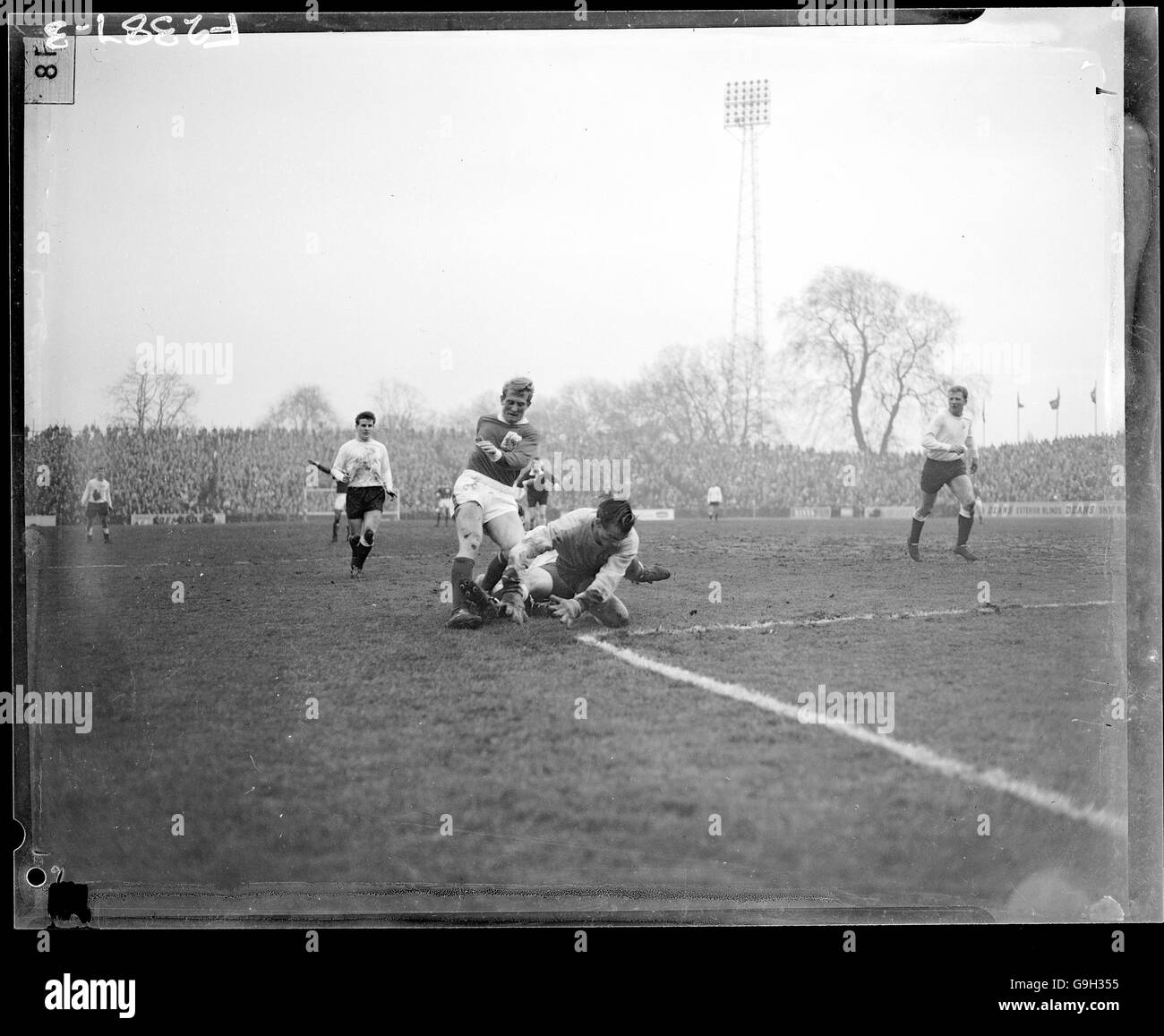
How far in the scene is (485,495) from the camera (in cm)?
310

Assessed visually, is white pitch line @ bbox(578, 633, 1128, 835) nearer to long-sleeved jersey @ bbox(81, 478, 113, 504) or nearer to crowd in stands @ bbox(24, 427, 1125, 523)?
crowd in stands @ bbox(24, 427, 1125, 523)

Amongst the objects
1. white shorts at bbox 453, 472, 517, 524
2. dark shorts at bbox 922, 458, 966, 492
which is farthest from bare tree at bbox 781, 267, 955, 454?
white shorts at bbox 453, 472, 517, 524

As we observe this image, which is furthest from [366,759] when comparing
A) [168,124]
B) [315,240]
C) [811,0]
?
[811,0]

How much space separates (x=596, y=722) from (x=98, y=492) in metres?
1.99

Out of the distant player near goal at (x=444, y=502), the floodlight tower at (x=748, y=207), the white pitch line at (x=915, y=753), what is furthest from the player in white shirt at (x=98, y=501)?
the floodlight tower at (x=748, y=207)

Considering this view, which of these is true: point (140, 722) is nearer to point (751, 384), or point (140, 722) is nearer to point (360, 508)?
point (360, 508)

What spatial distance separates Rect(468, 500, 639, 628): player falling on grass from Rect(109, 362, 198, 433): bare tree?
124cm

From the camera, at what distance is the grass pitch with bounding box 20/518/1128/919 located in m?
2.84

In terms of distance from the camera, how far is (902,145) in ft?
9.91

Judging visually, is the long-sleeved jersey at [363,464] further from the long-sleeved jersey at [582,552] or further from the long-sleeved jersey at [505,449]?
the long-sleeved jersey at [582,552]

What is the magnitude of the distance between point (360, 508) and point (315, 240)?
39.7 inches

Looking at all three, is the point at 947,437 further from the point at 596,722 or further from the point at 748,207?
the point at 596,722

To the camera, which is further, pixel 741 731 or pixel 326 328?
pixel 326 328

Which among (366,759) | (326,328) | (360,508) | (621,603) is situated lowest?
(366,759)
